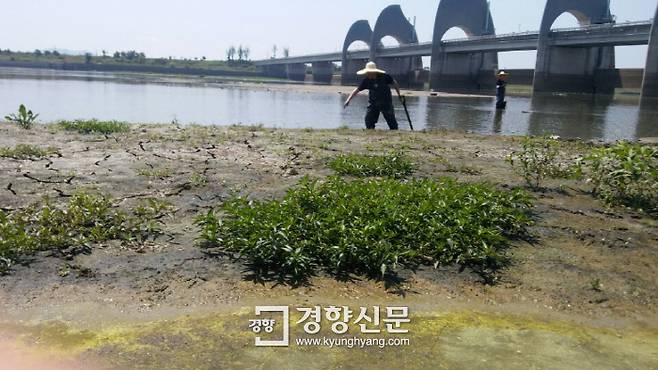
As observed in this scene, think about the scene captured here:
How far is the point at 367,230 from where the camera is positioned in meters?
4.05

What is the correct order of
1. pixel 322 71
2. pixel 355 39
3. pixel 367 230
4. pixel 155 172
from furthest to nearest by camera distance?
1. pixel 322 71
2. pixel 355 39
3. pixel 155 172
4. pixel 367 230

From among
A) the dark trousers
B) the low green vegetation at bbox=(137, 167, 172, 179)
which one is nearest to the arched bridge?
the dark trousers

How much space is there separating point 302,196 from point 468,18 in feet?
266

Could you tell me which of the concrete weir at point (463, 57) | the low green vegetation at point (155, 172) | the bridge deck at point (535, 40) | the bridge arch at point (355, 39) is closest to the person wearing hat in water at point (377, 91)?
the low green vegetation at point (155, 172)

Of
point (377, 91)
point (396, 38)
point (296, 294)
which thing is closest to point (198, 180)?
point (296, 294)

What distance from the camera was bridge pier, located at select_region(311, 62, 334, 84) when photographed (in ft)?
356

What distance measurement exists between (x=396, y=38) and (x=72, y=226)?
95.3 metres

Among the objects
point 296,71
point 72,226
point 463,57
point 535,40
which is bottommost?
point 72,226

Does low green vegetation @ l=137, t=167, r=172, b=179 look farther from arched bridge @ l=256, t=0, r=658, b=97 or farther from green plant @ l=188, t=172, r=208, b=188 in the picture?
arched bridge @ l=256, t=0, r=658, b=97

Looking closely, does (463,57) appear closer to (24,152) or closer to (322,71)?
(322,71)

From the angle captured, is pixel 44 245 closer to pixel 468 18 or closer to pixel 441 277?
pixel 441 277

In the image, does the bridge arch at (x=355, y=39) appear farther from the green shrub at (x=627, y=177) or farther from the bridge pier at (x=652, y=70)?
the green shrub at (x=627, y=177)

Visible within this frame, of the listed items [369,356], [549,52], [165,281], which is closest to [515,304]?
[369,356]

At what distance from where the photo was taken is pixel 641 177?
543 centimetres
